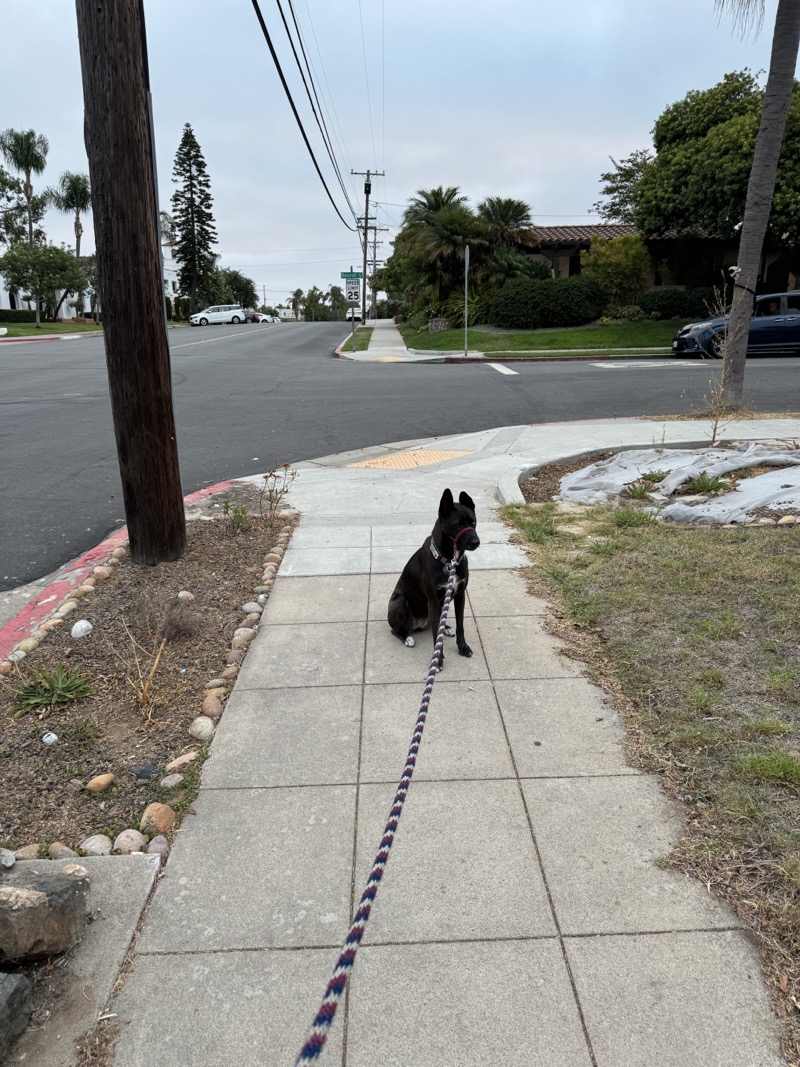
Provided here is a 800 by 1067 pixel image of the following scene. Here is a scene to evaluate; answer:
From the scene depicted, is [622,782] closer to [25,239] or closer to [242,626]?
[242,626]

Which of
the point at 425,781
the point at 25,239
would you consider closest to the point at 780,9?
the point at 425,781

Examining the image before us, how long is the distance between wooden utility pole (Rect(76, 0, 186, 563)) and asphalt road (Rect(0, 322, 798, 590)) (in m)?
1.37

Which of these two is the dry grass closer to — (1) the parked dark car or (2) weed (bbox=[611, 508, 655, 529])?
(2) weed (bbox=[611, 508, 655, 529])

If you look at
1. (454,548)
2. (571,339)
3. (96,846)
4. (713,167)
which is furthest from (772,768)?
(713,167)

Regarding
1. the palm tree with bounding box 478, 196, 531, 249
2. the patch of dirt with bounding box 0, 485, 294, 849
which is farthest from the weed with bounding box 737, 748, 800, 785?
the palm tree with bounding box 478, 196, 531, 249

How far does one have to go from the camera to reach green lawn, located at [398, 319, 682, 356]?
26625 millimetres

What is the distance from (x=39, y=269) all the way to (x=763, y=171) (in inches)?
1832

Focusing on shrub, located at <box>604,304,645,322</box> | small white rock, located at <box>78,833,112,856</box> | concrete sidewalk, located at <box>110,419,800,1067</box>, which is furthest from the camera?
shrub, located at <box>604,304,645,322</box>

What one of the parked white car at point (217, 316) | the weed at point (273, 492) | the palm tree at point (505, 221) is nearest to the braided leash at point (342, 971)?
the weed at point (273, 492)

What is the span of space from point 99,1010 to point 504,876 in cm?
135

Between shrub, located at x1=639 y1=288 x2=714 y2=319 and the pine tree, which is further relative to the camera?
the pine tree

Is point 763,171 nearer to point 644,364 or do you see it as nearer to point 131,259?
point 131,259

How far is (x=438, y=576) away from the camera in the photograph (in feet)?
13.0

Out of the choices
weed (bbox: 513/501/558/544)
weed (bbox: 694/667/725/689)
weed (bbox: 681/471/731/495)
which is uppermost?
weed (bbox: 681/471/731/495)
